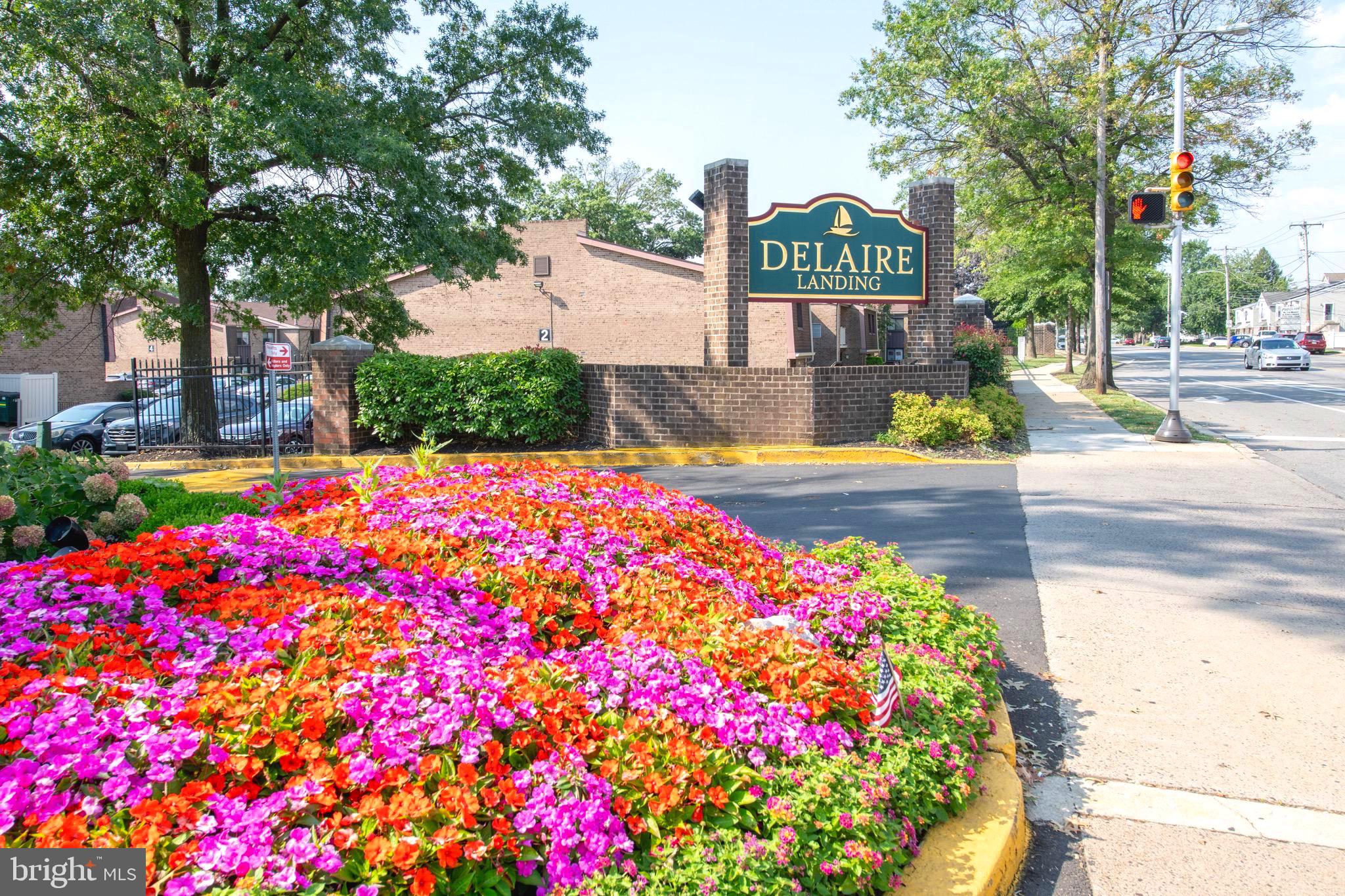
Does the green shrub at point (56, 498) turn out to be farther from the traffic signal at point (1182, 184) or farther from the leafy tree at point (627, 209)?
the leafy tree at point (627, 209)

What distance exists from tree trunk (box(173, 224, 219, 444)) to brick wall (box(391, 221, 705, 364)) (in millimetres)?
15529

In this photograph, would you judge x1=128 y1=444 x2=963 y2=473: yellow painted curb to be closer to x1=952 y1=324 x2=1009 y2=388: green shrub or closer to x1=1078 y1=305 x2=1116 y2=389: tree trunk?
A: x1=952 y1=324 x2=1009 y2=388: green shrub

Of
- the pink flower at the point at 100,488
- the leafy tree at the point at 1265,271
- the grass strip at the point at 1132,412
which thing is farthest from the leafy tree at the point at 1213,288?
the pink flower at the point at 100,488

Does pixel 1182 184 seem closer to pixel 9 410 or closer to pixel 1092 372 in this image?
pixel 1092 372

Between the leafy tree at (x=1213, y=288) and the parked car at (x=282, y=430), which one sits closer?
the parked car at (x=282, y=430)

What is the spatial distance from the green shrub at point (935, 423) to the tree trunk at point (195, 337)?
11.8 meters

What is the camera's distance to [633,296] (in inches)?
1332

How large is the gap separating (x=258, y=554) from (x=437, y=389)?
37.5 ft

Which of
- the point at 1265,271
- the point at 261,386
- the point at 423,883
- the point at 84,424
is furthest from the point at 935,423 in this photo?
the point at 1265,271

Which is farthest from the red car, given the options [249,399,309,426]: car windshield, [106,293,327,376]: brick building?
[249,399,309,426]: car windshield

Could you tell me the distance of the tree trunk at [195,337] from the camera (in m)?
16.6

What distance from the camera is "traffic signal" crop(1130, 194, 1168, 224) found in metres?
14.8

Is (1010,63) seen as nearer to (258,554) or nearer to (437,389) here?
(437,389)

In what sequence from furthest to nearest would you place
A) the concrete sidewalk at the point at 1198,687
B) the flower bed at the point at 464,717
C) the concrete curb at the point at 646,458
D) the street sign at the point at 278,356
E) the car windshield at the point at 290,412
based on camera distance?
1. the car windshield at the point at 290,412
2. the concrete curb at the point at 646,458
3. the street sign at the point at 278,356
4. the concrete sidewalk at the point at 1198,687
5. the flower bed at the point at 464,717
